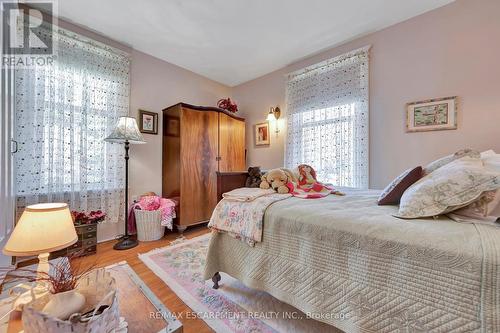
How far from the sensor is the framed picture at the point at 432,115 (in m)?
2.09

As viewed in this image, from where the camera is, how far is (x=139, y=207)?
2.71 meters

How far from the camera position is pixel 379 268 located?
879 millimetres

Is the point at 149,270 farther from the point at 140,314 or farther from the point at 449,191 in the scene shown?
the point at 449,191

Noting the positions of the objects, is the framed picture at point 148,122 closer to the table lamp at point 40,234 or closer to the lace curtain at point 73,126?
the lace curtain at point 73,126

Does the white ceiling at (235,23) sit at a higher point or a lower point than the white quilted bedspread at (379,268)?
higher

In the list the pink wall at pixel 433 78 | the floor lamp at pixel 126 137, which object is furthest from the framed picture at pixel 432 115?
the floor lamp at pixel 126 137

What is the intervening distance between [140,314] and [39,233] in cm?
53

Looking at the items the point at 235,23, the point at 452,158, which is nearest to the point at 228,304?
the point at 452,158

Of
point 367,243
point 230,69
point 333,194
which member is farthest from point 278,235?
point 230,69

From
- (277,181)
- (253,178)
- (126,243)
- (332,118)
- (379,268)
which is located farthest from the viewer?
A: (332,118)

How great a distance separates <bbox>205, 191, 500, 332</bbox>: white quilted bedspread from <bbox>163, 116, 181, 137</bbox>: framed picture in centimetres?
218

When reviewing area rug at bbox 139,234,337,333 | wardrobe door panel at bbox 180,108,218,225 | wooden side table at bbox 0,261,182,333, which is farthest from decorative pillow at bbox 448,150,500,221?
wardrobe door panel at bbox 180,108,218,225

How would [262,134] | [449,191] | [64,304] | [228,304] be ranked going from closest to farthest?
[64,304] → [449,191] → [228,304] → [262,134]

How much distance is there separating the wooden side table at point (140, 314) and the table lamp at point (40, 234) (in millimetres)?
202
